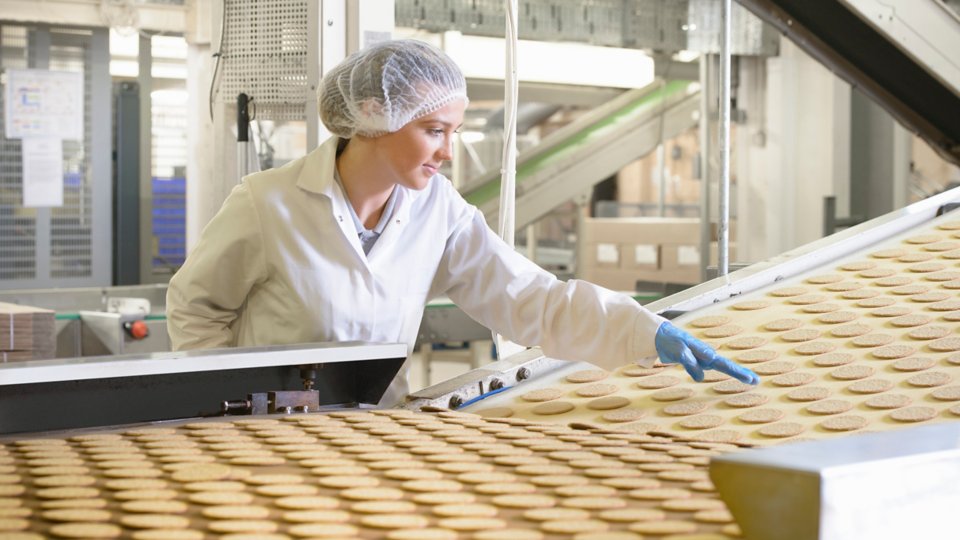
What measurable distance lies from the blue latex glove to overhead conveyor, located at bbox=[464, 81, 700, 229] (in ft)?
12.3

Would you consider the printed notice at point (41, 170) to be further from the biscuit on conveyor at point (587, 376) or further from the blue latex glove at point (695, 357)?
the blue latex glove at point (695, 357)

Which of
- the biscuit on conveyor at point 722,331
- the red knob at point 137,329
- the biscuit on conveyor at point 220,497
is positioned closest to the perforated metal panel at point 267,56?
the red knob at point 137,329

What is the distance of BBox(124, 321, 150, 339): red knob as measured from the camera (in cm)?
409

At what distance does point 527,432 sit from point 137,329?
2704 millimetres

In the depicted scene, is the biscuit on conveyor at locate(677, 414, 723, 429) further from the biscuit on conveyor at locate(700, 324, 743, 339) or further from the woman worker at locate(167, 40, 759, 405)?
the biscuit on conveyor at locate(700, 324, 743, 339)

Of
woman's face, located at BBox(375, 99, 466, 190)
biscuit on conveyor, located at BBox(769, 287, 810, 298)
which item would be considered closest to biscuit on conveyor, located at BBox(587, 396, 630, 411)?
woman's face, located at BBox(375, 99, 466, 190)

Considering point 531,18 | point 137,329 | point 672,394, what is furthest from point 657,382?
point 531,18

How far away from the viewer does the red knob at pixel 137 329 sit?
13.4 feet

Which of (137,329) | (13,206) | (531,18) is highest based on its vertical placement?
(531,18)

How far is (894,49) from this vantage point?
4.50m

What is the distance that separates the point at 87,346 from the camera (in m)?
4.26

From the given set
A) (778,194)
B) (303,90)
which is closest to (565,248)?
(778,194)

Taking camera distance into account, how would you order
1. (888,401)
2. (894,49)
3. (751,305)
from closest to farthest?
(888,401) < (751,305) < (894,49)

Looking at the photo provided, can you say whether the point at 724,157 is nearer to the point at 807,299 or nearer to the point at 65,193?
the point at 807,299
